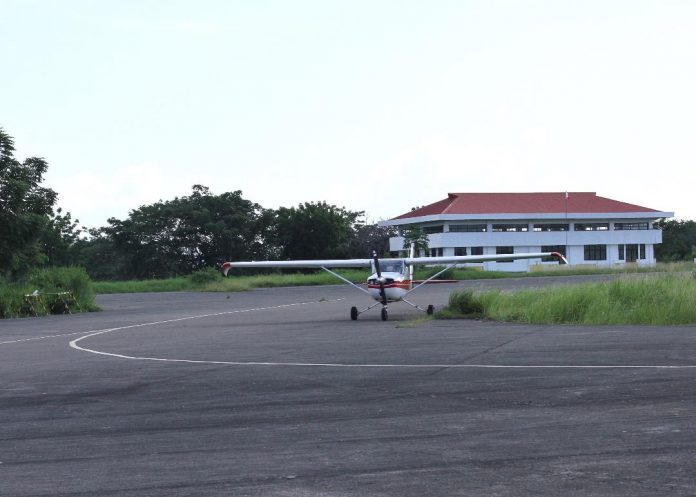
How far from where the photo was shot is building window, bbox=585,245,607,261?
272ft

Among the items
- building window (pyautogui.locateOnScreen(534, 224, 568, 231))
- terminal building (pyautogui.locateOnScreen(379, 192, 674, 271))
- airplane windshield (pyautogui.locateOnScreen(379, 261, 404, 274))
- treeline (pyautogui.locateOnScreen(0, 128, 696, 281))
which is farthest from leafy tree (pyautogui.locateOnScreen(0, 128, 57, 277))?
building window (pyautogui.locateOnScreen(534, 224, 568, 231))

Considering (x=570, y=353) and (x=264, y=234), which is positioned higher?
(x=264, y=234)

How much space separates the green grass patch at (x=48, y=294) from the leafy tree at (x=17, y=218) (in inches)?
32.8

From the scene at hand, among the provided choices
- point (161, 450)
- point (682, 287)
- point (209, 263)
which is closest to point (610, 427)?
point (161, 450)

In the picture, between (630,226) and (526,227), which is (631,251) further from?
(526,227)

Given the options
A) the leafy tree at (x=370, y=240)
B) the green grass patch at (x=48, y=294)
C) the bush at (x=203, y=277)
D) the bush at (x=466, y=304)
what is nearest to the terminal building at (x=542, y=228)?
the leafy tree at (x=370, y=240)

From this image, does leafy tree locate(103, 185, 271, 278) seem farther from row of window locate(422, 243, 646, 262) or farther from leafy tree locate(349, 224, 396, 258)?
row of window locate(422, 243, 646, 262)

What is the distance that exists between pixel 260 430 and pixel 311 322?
65.8 feet

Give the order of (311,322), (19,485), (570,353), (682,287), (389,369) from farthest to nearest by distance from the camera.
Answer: (311,322)
(682,287)
(570,353)
(389,369)
(19,485)

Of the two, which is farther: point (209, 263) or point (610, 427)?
point (209, 263)

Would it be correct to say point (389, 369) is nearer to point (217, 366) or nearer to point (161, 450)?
point (217, 366)

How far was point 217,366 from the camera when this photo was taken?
15789mm

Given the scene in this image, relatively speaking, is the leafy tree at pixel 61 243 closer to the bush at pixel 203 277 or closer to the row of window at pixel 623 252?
the bush at pixel 203 277

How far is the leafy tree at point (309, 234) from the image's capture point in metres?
84.3
